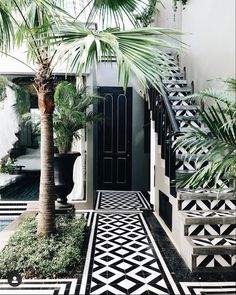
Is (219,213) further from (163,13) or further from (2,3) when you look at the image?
(163,13)

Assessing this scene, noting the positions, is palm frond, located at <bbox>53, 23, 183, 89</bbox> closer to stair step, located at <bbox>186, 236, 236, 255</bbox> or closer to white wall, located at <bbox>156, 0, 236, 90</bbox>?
white wall, located at <bbox>156, 0, 236, 90</bbox>

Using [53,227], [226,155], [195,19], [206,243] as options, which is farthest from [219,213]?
[195,19]

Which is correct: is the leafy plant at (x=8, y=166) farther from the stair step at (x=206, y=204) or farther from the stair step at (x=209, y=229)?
the stair step at (x=209, y=229)

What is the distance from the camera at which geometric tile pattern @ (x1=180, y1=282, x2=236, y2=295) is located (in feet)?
8.79

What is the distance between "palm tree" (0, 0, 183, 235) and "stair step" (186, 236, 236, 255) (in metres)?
1.46

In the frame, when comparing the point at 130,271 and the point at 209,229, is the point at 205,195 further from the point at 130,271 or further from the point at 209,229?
the point at 130,271

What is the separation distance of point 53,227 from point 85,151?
2.45 metres

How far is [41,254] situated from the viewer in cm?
309

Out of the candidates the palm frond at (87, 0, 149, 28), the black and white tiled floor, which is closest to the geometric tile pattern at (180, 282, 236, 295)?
the black and white tiled floor

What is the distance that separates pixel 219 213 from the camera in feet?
11.0

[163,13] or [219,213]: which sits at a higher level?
[163,13]

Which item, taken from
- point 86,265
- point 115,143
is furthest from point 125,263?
point 115,143

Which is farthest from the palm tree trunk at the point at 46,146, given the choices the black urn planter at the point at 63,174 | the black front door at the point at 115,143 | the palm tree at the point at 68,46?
the black front door at the point at 115,143

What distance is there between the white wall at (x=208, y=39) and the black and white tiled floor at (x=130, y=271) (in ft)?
6.84
